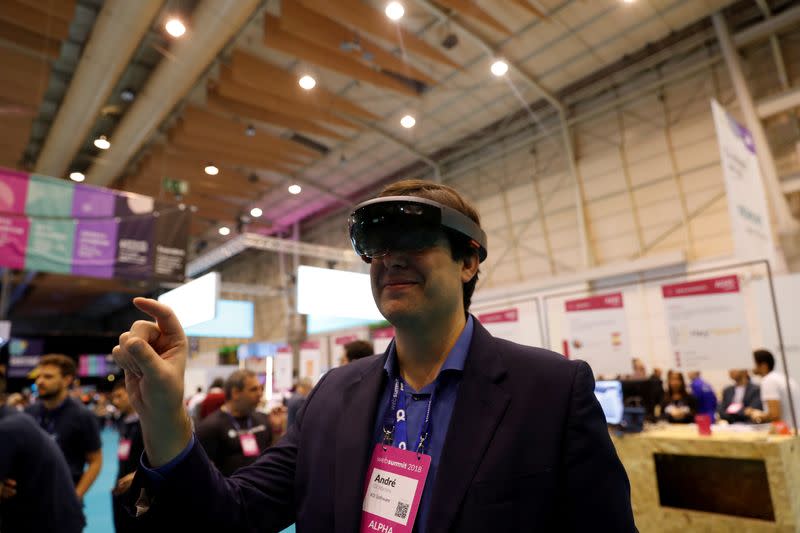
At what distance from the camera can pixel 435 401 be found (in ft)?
3.56

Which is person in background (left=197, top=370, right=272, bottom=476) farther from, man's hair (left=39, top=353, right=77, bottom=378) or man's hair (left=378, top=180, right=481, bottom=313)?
man's hair (left=378, top=180, right=481, bottom=313)

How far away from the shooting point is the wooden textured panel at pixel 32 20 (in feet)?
20.3

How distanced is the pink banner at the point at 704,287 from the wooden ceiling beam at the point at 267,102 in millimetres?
7043

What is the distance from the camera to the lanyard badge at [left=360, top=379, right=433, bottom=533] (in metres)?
0.96

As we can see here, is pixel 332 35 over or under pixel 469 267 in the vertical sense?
over

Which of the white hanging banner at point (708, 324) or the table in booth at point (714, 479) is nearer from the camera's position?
the table in booth at point (714, 479)

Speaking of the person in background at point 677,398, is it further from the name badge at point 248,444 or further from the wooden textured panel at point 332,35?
the wooden textured panel at point 332,35

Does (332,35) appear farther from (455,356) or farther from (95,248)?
(455,356)

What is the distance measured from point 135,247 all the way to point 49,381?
2.60 m

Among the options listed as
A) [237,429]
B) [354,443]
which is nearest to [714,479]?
[237,429]

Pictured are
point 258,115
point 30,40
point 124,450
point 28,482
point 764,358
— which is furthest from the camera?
point 258,115

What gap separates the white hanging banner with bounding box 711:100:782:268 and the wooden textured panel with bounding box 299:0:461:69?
14.7ft

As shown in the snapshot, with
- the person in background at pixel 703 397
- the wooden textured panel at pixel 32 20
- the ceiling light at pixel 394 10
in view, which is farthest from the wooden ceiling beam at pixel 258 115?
the person in background at pixel 703 397

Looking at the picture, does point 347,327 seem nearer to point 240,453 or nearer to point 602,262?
point 602,262
